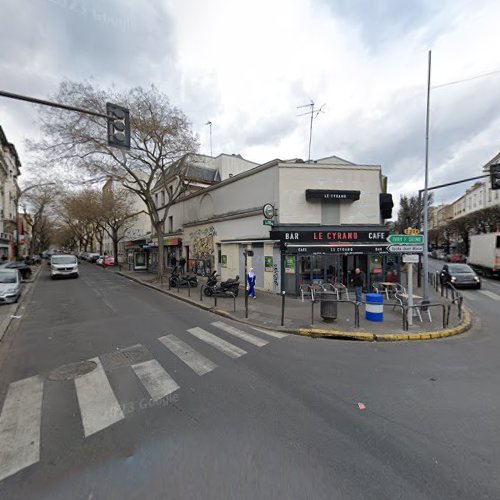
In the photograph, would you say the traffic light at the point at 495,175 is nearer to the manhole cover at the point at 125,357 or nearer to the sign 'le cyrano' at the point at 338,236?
Answer: the sign 'le cyrano' at the point at 338,236

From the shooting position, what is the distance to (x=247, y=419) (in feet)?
12.0

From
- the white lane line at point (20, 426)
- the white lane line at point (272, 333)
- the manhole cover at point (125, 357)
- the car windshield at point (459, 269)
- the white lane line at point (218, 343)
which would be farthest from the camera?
the car windshield at point (459, 269)

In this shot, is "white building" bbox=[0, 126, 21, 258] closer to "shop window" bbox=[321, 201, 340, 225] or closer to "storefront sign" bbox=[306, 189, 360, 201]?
"storefront sign" bbox=[306, 189, 360, 201]

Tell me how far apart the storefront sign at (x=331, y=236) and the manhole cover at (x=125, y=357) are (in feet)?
27.7

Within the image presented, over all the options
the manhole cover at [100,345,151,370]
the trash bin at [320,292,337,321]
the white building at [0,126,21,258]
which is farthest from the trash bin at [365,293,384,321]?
the white building at [0,126,21,258]

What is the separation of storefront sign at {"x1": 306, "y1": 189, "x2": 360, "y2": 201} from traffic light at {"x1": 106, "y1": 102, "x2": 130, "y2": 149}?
919 cm

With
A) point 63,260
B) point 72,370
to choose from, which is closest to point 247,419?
point 72,370

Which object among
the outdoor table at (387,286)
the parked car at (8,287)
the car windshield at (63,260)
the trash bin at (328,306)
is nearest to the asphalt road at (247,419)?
the trash bin at (328,306)

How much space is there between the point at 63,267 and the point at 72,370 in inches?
754

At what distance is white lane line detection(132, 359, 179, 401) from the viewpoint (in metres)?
4.38

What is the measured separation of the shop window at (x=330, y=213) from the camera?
14.2 m

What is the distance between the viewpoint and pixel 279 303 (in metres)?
11.6

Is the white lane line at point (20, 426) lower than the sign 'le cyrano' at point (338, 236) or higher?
lower

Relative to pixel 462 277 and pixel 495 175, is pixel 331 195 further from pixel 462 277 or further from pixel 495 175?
pixel 462 277
